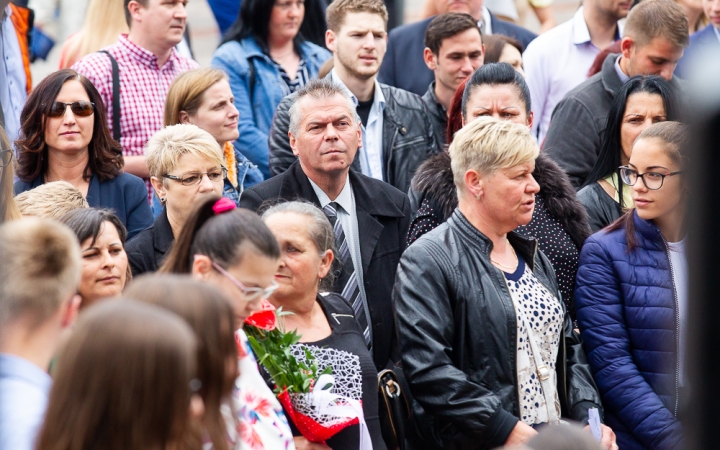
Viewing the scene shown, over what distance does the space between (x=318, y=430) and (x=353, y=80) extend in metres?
3.06

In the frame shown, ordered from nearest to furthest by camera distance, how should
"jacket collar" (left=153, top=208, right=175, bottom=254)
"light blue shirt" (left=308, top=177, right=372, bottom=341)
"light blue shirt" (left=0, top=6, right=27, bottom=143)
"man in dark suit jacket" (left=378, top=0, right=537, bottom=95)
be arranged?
"jacket collar" (left=153, top=208, right=175, bottom=254) → "light blue shirt" (left=308, top=177, right=372, bottom=341) → "light blue shirt" (left=0, top=6, right=27, bottom=143) → "man in dark suit jacket" (left=378, top=0, right=537, bottom=95)

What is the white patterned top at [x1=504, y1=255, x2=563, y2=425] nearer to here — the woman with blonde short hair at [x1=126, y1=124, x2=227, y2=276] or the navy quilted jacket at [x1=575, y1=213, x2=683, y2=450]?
the navy quilted jacket at [x1=575, y1=213, x2=683, y2=450]

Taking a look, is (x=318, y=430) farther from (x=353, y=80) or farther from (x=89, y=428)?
(x=353, y=80)

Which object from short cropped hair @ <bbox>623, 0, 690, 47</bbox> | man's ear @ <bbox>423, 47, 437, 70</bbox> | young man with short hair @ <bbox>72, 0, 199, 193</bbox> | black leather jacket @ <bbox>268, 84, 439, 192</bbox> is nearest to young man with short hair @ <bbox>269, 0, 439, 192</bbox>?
black leather jacket @ <bbox>268, 84, 439, 192</bbox>

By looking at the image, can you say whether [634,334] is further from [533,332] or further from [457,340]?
[457,340]

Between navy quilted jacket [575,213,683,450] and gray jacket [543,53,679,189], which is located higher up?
gray jacket [543,53,679,189]

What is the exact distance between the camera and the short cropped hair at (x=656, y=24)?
5.97 meters

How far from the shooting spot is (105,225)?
3977mm

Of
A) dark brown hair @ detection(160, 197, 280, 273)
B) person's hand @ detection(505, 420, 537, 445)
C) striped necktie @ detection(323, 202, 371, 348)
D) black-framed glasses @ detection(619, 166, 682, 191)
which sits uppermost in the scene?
dark brown hair @ detection(160, 197, 280, 273)

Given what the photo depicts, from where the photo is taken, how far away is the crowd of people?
2275 mm

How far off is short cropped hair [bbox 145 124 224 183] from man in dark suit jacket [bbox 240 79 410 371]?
1.05 ft

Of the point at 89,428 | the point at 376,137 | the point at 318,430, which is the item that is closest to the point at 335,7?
the point at 376,137

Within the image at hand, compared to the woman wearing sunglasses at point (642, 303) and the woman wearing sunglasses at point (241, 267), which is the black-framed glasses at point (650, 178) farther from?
the woman wearing sunglasses at point (241, 267)

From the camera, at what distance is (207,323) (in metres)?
2.11
